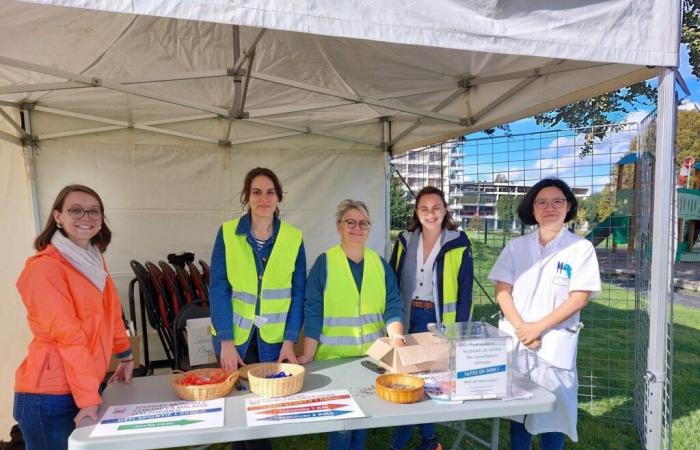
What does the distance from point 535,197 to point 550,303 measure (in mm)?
518

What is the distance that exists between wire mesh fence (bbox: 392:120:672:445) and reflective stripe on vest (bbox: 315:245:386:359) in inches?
41.3

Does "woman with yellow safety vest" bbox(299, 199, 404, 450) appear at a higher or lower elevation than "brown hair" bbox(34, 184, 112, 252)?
lower

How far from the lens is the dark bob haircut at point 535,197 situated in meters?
2.15

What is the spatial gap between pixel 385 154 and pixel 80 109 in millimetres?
2625

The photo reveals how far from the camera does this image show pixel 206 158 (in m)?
4.09

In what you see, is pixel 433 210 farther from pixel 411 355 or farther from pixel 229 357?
pixel 229 357

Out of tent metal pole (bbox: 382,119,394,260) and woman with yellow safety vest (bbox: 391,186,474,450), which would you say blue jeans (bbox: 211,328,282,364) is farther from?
tent metal pole (bbox: 382,119,394,260)

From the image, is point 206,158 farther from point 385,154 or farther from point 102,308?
point 102,308

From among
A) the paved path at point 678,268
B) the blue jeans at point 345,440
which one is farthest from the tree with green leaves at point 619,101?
the blue jeans at point 345,440

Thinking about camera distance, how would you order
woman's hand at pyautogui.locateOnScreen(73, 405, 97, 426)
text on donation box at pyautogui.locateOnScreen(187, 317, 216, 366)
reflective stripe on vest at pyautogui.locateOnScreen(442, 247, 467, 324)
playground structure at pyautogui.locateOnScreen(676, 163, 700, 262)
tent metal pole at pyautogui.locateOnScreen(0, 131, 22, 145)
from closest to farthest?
woman's hand at pyautogui.locateOnScreen(73, 405, 97, 426)
reflective stripe on vest at pyautogui.locateOnScreen(442, 247, 467, 324)
text on donation box at pyautogui.locateOnScreen(187, 317, 216, 366)
tent metal pole at pyautogui.locateOnScreen(0, 131, 22, 145)
playground structure at pyautogui.locateOnScreen(676, 163, 700, 262)

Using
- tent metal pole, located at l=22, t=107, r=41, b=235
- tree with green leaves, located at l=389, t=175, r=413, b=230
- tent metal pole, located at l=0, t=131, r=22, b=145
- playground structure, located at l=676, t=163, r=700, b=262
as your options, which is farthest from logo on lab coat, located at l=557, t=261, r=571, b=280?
playground structure, located at l=676, t=163, r=700, b=262

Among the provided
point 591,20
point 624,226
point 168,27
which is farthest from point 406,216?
point 591,20

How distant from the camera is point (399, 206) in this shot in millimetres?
5043

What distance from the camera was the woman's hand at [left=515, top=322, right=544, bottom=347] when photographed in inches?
80.4
